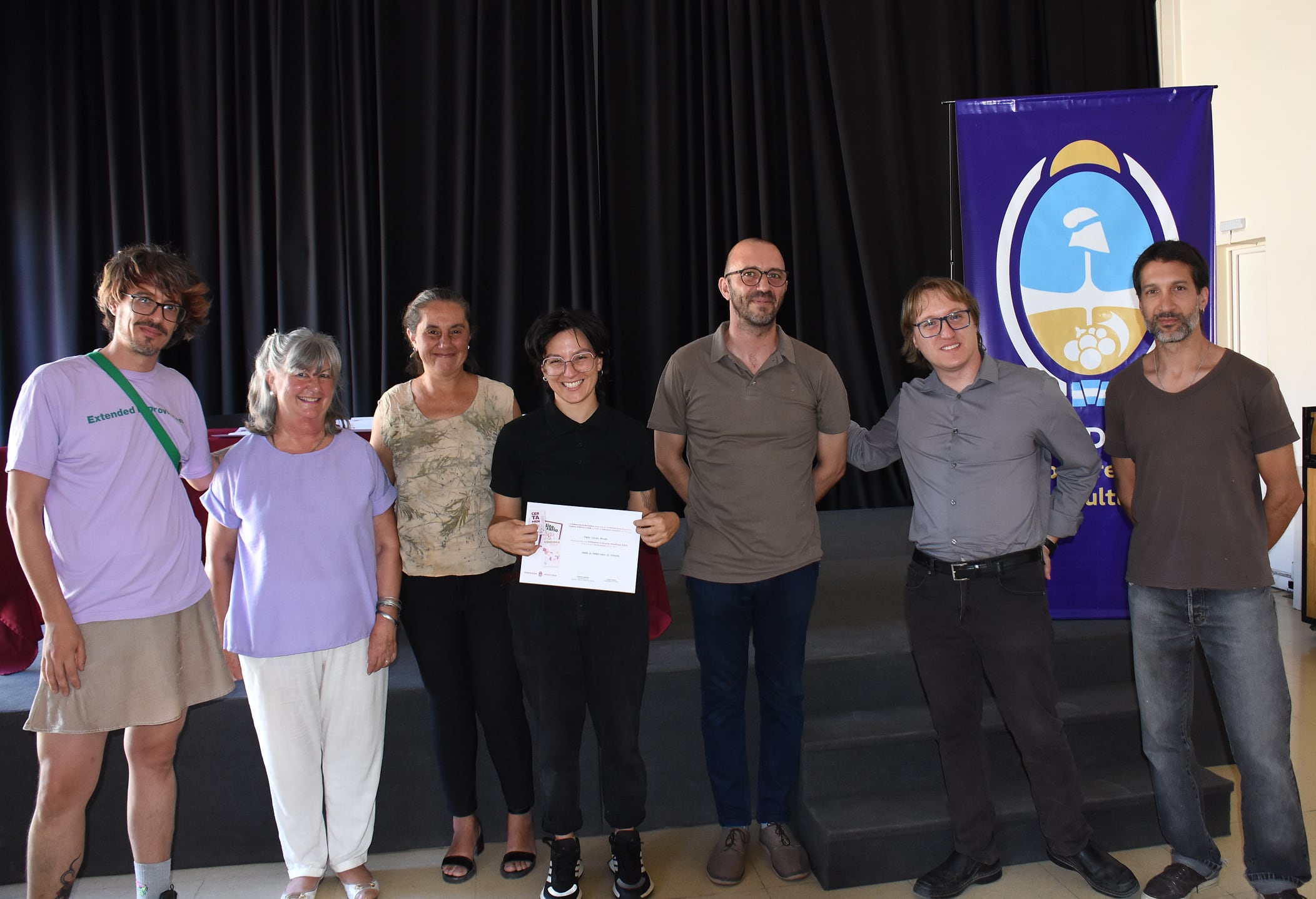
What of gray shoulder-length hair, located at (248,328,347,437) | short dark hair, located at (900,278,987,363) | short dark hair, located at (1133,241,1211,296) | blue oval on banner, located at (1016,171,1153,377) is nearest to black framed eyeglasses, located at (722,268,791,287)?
short dark hair, located at (900,278,987,363)

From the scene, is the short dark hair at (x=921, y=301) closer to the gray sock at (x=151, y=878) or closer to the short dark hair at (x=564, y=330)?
the short dark hair at (x=564, y=330)

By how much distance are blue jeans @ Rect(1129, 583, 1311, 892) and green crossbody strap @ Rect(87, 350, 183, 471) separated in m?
2.39

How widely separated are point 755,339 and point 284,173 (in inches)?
167

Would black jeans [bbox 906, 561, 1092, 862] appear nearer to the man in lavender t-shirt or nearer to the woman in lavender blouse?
the woman in lavender blouse

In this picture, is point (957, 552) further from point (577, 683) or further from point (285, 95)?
point (285, 95)

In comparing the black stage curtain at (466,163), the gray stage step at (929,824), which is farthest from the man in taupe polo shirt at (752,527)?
the black stage curtain at (466,163)

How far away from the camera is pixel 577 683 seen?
86.2 inches

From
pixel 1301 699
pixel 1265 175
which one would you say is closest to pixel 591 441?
pixel 1301 699

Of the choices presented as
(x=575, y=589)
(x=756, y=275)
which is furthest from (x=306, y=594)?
(x=756, y=275)

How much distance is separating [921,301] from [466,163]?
4.00 metres

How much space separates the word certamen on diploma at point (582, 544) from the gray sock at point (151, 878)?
1.17 meters

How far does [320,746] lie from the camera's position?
7.13 ft

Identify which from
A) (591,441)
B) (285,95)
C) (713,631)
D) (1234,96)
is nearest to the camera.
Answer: (591,441)

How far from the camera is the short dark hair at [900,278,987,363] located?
221 centimetres
